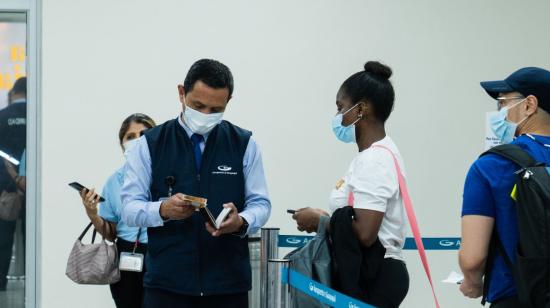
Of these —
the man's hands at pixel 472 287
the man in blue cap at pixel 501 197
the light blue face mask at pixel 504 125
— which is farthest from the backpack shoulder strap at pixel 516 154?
the man's hands at pixel 472 287

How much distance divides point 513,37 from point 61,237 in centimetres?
363

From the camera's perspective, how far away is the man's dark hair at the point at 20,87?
5.46m

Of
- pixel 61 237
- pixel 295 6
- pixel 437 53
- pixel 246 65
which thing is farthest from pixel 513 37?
pixel 61 237

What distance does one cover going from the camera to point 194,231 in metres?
2.65

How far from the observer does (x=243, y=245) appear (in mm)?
2766

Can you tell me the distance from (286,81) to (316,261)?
2719 mm

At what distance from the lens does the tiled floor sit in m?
5.47

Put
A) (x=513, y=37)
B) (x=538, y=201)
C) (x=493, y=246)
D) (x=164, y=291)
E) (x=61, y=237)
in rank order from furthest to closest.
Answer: (x=513, y=37) → (x=61, y=237) → (x=164, y=291) → (x=493, y=246) → (x=538, y=201)

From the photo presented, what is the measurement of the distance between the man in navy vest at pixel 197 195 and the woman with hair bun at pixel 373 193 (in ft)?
1.11

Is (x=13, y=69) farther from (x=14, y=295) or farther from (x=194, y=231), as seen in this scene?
(x=194, y=231)

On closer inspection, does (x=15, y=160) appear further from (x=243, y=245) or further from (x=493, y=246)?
(x=493, y=246)

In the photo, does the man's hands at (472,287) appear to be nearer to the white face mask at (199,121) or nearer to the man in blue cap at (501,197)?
the man in blue cap at (501,197)

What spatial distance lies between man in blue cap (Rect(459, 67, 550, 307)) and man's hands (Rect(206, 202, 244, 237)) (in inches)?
30.1

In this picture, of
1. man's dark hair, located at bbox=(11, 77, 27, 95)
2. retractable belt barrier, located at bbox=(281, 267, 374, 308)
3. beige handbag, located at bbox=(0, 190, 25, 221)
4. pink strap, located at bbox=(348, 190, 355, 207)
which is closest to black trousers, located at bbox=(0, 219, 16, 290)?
beige handbag, located at bbox=(0, 190, 25, 221)
